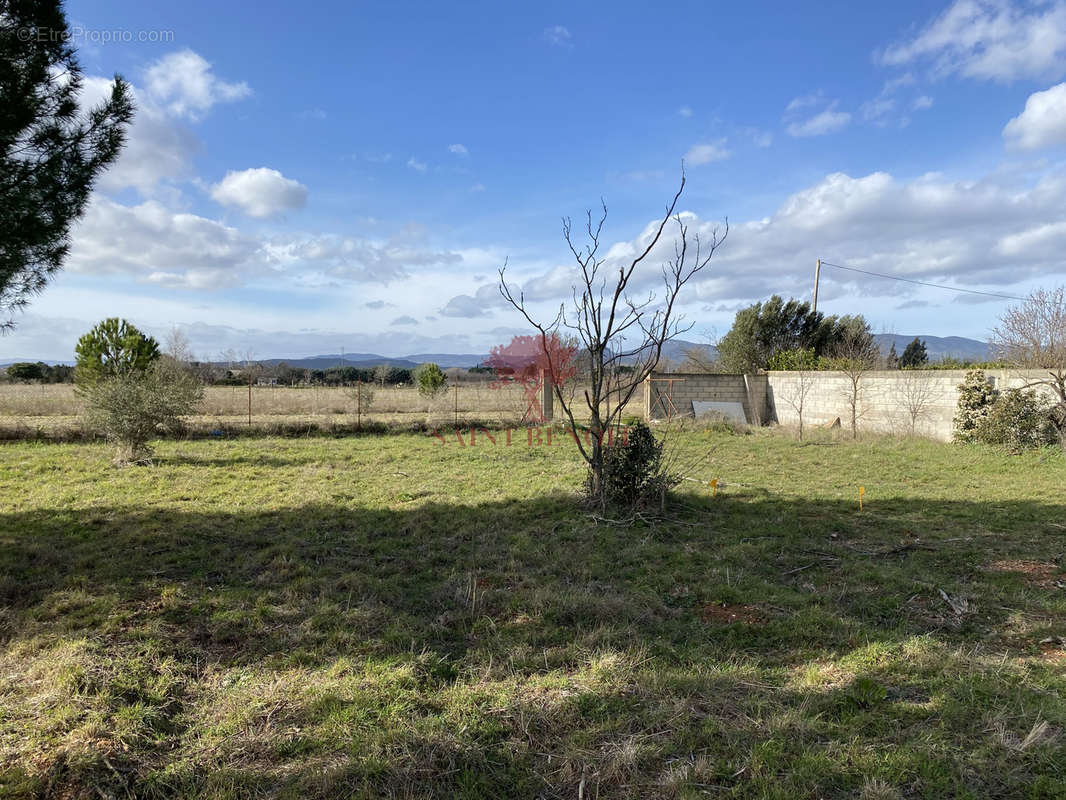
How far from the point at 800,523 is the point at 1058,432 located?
7.72 m

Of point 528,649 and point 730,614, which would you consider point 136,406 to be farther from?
point 730,614

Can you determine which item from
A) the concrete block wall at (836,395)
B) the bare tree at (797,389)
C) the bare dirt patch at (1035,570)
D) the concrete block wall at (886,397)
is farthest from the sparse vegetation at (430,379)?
the bare dirt patch at (1035,570)

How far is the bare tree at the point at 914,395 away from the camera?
1196cm

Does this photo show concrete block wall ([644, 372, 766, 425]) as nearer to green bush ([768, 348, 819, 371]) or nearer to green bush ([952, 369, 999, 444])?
green bush ([768, 348, 819, 371])

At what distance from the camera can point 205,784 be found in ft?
6.39

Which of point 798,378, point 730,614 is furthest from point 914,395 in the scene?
point 730,614

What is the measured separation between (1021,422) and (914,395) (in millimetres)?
2319

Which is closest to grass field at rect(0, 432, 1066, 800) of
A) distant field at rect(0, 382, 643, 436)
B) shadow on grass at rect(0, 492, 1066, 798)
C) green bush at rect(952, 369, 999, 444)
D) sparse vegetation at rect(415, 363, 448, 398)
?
shadow on grass at rect(0, 492, 1066, 798)

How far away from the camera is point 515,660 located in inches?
112

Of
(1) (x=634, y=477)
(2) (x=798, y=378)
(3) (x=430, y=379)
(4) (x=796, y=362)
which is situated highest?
(4) (x=796, y=362)

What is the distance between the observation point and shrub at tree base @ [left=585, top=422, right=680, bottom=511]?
5.95 m

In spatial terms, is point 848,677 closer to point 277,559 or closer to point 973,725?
point 973,725

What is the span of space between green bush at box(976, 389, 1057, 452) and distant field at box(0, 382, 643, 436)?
8928mm

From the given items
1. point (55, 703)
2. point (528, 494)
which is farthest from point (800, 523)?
point (55, 703)
